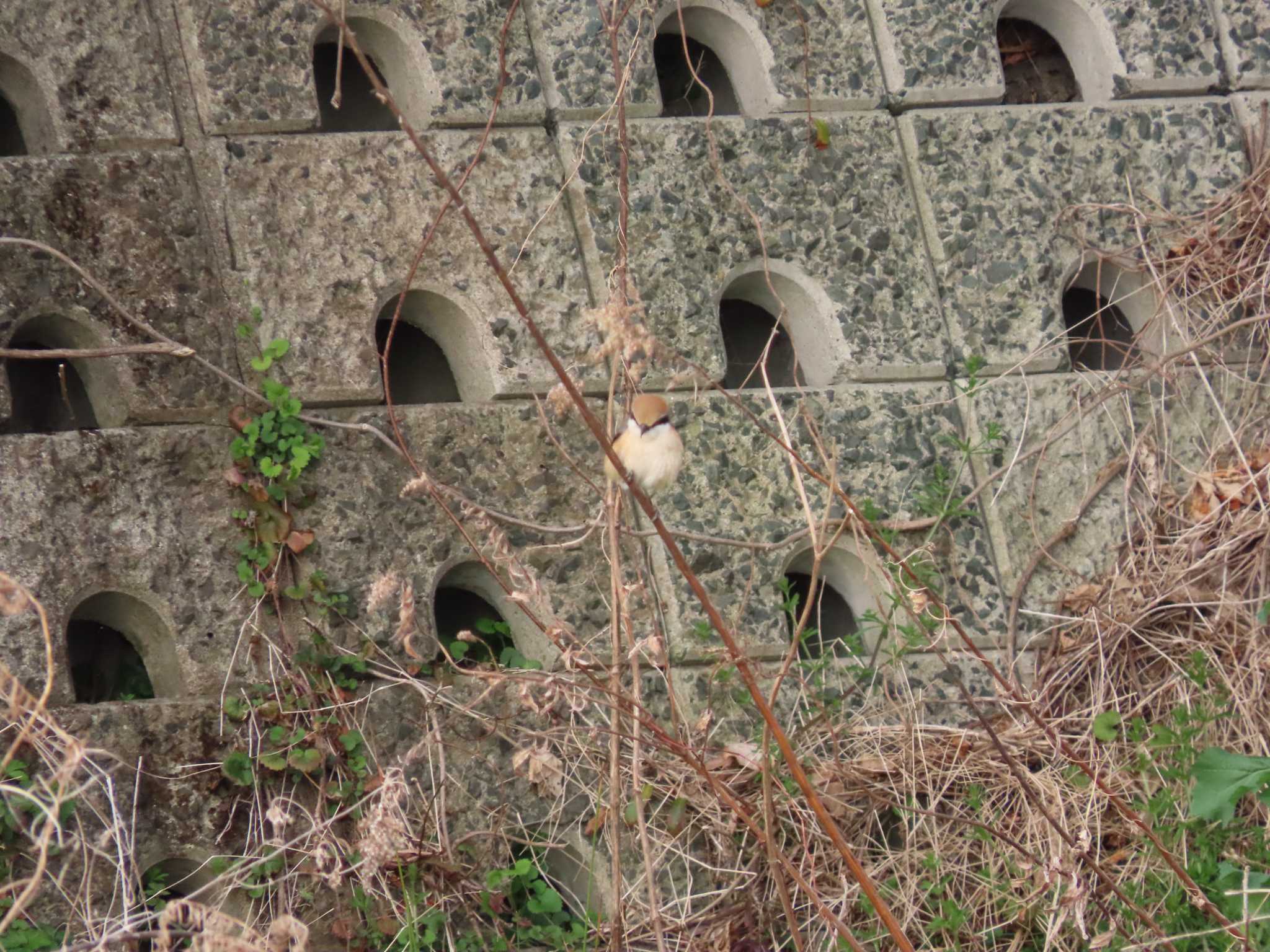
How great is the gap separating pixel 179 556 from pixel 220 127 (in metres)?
1.03

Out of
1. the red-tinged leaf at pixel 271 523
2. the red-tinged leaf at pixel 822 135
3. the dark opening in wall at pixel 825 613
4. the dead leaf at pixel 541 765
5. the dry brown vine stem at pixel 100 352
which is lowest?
the dead leaf at pixel 541 765

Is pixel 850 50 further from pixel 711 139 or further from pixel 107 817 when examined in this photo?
pixel 107 817

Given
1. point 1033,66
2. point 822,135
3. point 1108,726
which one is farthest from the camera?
point 1033,66

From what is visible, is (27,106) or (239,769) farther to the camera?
(27,106)

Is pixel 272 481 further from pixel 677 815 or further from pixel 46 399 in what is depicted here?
pixel 677 815

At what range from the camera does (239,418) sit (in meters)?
3.03

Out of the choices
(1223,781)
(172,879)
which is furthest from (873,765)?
(172,879)

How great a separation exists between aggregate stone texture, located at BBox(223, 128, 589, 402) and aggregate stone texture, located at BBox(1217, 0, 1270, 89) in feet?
6.57

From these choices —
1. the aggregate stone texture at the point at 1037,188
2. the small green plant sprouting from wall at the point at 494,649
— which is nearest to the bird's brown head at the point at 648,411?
the small green plant sprouting from wall at the point at 494,649

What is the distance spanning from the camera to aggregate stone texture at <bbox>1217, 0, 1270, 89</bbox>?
386cm

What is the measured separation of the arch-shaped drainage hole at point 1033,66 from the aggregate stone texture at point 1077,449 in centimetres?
97

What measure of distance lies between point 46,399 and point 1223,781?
105 inches

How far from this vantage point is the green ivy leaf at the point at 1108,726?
319 centimetres

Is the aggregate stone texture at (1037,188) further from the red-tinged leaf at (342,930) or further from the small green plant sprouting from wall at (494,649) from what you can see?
the red-tinged leaf at (342,930)
